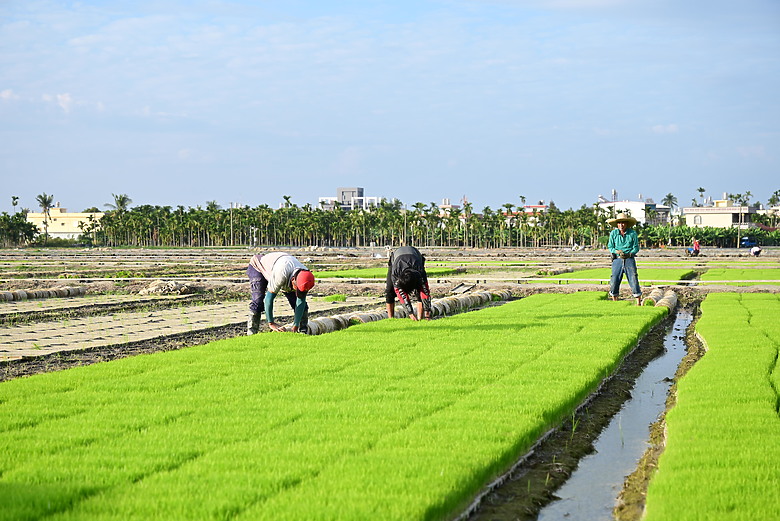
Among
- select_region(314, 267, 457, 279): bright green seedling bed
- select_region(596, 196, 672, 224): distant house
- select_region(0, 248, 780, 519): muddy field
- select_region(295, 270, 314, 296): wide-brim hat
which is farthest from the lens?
select_region(596, 196, 672, 224): distant house

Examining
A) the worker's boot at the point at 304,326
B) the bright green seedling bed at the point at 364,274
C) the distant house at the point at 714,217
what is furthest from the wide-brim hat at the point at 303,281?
the distant house at the point at 714,217

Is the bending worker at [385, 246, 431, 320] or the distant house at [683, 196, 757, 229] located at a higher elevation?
the distant house at [683, 196, 757, 229]

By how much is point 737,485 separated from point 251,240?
398ft

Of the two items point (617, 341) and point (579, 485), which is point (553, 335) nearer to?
point (617, 341)

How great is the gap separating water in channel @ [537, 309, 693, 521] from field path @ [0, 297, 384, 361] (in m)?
7.43

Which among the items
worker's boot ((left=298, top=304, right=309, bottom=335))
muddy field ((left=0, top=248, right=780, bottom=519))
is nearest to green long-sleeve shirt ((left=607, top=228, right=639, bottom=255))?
muddy field ((left=0, top=248, right=780, bottom=519))

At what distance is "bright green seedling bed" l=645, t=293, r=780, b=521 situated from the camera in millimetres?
4633

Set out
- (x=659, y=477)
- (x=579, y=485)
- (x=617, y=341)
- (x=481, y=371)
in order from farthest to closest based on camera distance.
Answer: (x=617, y=341) → (x=481, y=371) → (x=579, y=485) → (x=659, y=477)

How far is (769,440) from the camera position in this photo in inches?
234

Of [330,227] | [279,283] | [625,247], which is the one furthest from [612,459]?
[330,227]

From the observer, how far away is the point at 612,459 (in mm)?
6441

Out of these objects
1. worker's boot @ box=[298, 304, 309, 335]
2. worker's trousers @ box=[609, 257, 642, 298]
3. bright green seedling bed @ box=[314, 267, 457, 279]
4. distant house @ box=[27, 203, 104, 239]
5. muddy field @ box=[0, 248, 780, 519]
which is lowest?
muddy field @ box=[0, 248, 780, 519]

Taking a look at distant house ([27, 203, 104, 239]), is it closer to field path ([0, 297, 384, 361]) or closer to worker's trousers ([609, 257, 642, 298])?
field path ([0, 297, 384, 361])

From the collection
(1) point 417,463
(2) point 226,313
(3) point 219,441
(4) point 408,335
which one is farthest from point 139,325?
(1) point 417,463
